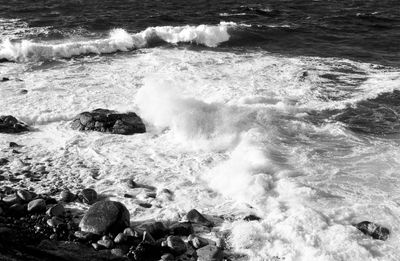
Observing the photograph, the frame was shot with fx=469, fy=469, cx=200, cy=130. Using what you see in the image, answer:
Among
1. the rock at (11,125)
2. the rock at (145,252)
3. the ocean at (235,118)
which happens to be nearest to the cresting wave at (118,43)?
the ocean at (235,118)

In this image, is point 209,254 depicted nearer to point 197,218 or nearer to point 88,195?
point 197,218

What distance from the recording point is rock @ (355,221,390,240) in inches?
341

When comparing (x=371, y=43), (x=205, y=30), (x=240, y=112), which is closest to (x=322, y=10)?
(x=371, y=43)

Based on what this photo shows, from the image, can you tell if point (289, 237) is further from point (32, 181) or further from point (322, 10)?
point (322, 10)

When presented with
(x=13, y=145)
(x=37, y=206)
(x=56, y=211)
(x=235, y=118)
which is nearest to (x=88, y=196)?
(x=56, y=211)

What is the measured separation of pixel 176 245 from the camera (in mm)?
8070

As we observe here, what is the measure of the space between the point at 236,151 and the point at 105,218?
463cm

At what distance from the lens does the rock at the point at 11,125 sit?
13070mm

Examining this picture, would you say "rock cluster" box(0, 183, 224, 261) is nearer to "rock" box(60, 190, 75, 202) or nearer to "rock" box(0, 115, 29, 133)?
"rock" box(60, 190, 75, 202)

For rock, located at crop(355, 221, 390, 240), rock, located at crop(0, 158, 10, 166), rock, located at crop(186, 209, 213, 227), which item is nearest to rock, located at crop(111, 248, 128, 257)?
rock, located at crop(186, 209, 213, 227)

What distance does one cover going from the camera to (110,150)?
40.0 feet

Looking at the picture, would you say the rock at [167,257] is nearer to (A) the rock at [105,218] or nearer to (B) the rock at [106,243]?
(B) the rock at [106,243]

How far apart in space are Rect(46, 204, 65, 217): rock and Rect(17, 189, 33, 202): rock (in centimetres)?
68

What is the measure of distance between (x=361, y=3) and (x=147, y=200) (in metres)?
29.4
